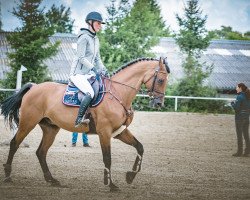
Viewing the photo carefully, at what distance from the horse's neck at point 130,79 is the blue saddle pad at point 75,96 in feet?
1.06

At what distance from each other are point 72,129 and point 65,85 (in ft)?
3.09

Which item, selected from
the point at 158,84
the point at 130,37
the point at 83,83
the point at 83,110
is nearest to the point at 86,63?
the point at 83,83

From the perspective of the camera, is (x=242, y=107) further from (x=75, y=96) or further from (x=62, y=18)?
(x=62, y=18)

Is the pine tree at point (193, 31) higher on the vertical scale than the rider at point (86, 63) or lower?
higher

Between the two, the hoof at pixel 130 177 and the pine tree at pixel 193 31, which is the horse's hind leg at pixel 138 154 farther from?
the pine tree at pixel 193 31

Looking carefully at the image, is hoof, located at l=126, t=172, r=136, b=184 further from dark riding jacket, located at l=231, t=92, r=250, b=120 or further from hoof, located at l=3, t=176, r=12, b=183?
dark riding jacket, located at l=231, t=92, r=250, b=120

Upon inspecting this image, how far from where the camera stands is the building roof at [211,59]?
34625 mm

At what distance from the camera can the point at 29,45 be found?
2480 centimetres

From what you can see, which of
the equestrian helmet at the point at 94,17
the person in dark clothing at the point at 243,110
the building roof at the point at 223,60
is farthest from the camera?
the building roof at the point at 223,60

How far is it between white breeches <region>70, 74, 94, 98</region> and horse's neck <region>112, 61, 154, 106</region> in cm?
51

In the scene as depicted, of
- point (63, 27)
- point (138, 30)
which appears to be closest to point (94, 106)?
point (138, 30)

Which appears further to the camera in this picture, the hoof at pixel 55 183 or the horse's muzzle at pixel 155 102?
the horse's muzzle at pixel 155 102

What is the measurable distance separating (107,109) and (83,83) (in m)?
0.68

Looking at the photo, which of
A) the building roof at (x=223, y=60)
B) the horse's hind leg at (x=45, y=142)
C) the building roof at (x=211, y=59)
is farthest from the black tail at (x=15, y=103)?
the building roof at (x=223, y=60)
